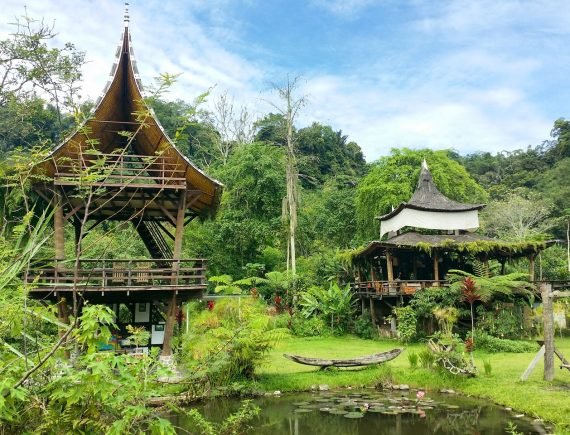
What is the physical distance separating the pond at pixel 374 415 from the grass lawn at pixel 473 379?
1.30 feet

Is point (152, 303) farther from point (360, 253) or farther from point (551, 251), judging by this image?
point (551, 251)

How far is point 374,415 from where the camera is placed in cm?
1051

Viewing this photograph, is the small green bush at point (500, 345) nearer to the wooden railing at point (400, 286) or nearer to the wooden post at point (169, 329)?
the wooden railing at point (400, 286)

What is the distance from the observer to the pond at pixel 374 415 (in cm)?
962

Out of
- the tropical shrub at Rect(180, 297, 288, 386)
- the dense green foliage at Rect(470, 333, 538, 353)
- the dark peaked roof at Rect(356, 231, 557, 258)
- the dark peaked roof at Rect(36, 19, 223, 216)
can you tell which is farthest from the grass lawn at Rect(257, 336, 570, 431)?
the dark peaked roof at Rect(36, 19, 223, 216)

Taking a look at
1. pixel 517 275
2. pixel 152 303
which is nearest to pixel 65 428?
pixel 152 303

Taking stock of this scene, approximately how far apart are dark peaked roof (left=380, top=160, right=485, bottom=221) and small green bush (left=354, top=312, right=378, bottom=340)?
6009mm

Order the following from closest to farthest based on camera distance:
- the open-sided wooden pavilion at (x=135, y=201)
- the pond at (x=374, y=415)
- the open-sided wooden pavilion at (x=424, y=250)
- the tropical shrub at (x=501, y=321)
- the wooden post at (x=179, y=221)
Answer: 1. the pond at (x=374, y=415)
2. the open-sided wooden pavilion at (x=135, y=201)
3. the wooden post at (x=179, y=221)
4. the tropical shrub at (x=501, y=321)
5. the open-sided wooden pavilion at (x=424, y=250)

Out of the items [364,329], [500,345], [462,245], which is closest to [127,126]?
[364,329]

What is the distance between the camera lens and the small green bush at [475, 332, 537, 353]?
17297mm

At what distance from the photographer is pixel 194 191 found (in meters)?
15.3

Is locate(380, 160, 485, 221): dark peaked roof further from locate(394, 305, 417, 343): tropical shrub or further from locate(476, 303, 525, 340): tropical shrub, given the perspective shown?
locate(394, 305, 417, 343): tropical shrub

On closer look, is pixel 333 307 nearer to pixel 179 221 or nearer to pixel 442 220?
pixel 442 220

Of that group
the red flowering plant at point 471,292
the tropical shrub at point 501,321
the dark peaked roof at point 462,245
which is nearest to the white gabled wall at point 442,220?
the dark peaked roof at point 462,245
